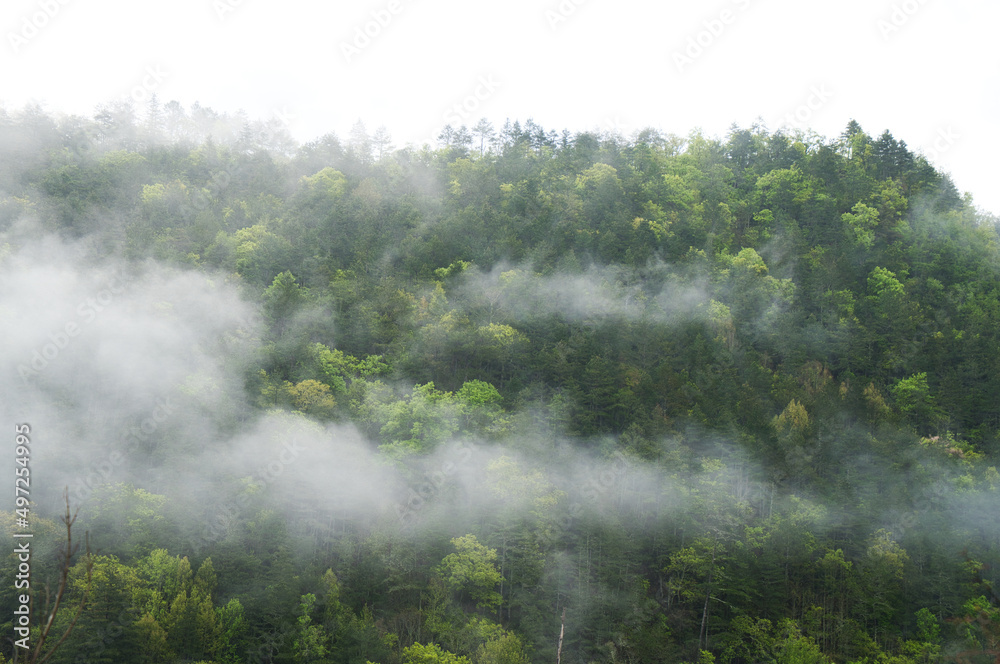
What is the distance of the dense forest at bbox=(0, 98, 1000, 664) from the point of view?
47031mm

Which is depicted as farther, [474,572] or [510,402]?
[510,402]

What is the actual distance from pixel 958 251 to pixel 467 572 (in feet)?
215

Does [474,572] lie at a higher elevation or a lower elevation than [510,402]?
lower

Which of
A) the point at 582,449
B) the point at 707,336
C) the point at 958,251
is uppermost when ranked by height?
the point at 958,251

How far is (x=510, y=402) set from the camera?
2542 inches

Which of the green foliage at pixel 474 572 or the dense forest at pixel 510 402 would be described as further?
the green foliage at pixel 474 572

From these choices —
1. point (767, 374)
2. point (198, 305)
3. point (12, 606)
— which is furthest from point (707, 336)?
point (12, 606)

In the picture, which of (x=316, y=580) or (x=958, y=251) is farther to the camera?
(x=958, y=251)

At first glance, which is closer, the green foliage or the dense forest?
the dense forest

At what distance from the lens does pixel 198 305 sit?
231 ft

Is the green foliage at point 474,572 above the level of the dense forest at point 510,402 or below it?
below

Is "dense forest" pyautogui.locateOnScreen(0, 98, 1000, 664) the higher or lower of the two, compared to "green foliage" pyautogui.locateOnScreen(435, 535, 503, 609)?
higher

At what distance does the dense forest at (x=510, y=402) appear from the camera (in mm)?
47031

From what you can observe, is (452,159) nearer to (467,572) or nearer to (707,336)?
(707,336)
